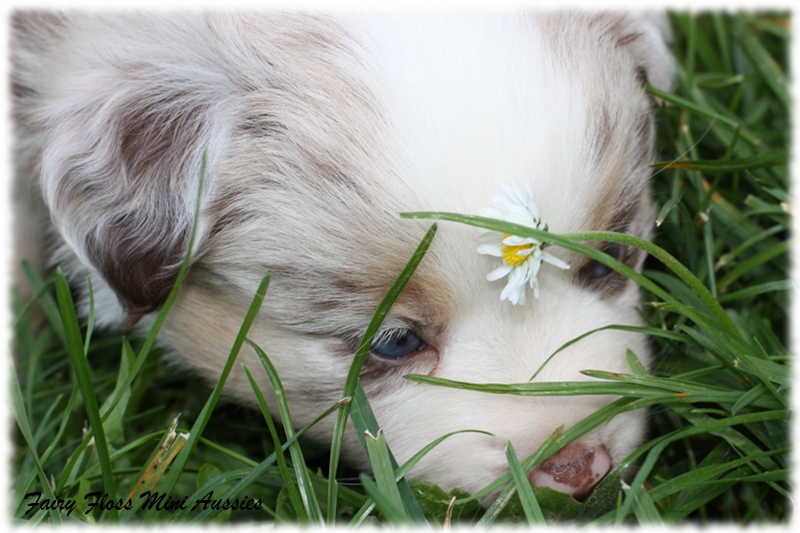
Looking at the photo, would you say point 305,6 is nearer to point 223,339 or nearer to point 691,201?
point 223,339

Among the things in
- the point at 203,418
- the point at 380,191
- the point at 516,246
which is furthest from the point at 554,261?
the point at 203,418

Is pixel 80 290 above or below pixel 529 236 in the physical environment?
below

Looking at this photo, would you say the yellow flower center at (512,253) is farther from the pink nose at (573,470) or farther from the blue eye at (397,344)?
the pink nose at (573,470)

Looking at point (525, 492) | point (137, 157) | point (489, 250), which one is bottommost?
point (525, 492)

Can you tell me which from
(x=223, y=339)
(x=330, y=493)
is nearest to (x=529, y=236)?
(x=330, y=493)

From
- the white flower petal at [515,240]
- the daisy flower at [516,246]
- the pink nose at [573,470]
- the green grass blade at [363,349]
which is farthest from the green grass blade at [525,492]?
the white flower petal at [515,240]

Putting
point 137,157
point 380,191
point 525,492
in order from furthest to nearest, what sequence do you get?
point 137,157, point 380,191, point 525,492

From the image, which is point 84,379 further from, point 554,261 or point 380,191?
point 554,261
